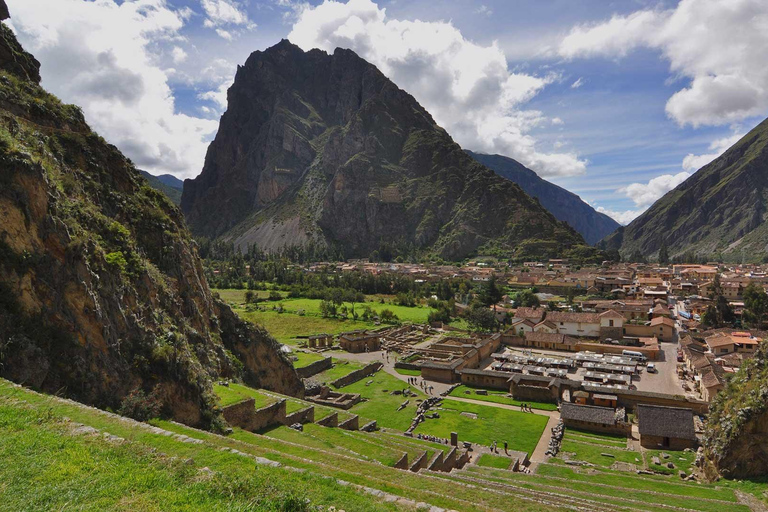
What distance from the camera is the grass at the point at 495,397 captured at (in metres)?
37.4

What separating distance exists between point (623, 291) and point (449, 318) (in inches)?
1920

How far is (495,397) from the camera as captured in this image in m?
40.2

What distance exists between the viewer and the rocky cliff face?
798 inches

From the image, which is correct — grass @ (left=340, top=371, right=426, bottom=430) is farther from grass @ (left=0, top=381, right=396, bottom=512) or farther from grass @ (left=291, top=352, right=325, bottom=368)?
grass @ (left=0, top=381, right=396, bottom=512)

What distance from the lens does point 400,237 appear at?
198 m

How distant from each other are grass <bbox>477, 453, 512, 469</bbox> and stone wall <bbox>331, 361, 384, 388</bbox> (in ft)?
62.0

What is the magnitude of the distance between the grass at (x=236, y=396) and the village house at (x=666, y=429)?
25.9 metres

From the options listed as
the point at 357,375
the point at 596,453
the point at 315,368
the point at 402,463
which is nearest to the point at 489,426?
the point at 596,453

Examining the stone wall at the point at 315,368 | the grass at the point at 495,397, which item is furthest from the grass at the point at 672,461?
the stone wall at the point at 315,368

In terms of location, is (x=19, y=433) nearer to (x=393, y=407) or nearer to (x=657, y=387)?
(x=393, y=407)

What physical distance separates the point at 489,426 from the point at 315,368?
20440 millimetres

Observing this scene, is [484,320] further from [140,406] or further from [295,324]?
[140,406]

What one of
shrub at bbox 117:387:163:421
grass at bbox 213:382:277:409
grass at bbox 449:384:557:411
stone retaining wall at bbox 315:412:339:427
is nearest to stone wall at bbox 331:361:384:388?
grass at bbox 449:384:557:411

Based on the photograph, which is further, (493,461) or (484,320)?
(484,320)
